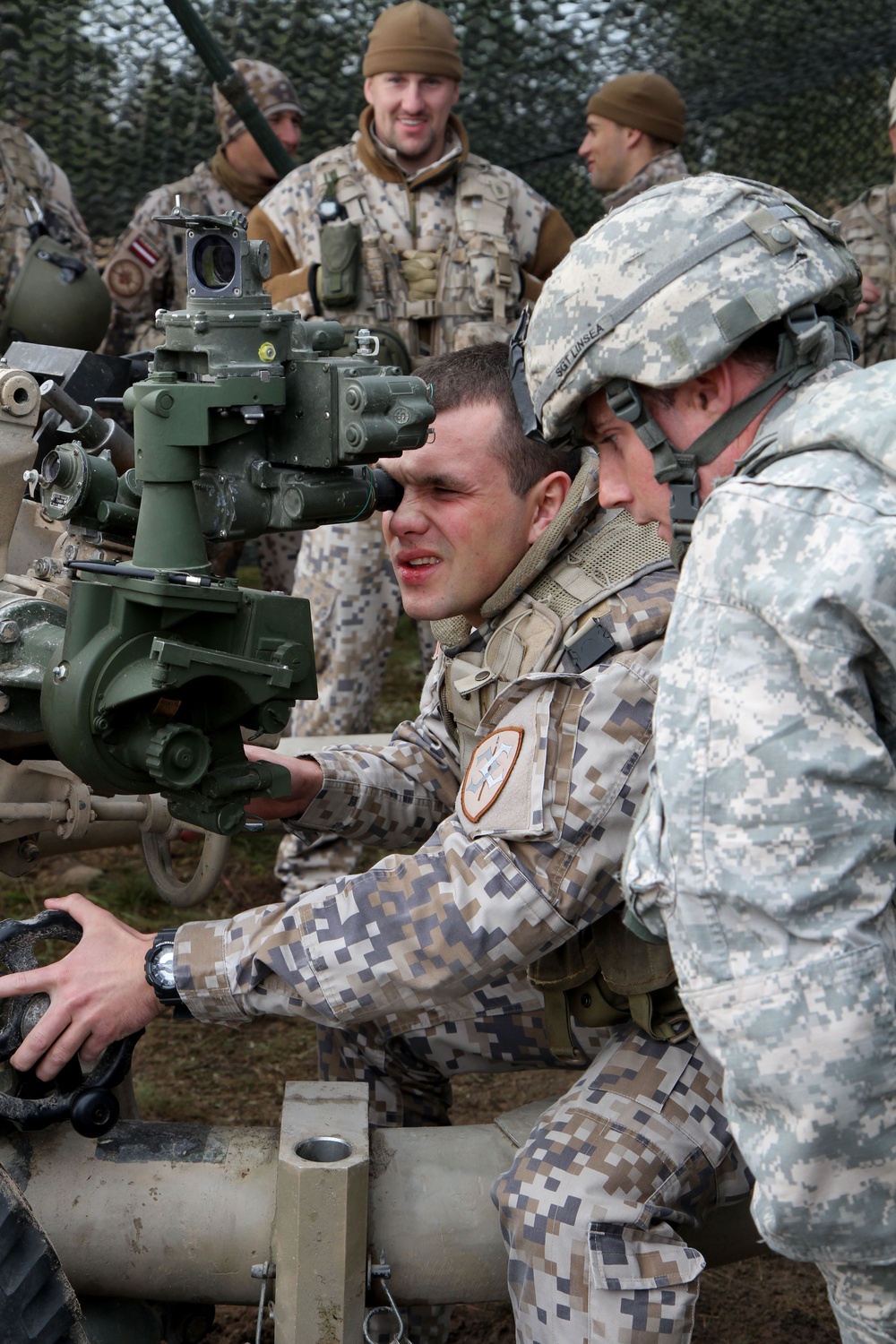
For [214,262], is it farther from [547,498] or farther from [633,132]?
[633,132]

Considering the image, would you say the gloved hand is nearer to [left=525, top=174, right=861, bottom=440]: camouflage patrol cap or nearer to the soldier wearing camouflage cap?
the soldier wearing camouflage cap

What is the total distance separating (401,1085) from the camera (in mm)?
3061

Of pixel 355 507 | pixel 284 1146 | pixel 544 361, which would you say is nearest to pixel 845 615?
pixel 544 361

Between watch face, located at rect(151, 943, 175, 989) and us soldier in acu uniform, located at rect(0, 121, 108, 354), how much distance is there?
10.8 ft

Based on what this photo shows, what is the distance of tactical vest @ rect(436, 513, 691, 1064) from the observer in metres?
2.49

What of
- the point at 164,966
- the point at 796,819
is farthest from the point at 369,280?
the point at 796,819

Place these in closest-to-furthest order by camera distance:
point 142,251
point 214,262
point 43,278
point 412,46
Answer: point 214,262 < point 43,278 < point 412,46 < point 142,251

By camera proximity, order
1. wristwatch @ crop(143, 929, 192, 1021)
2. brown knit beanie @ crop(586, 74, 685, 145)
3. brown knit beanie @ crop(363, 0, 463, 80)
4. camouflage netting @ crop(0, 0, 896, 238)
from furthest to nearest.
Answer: camouflage netting @ crop(0, 0, 896, 238) → brown knit beanie @ crop(586, 74, 685, 145) → brown knit beanie @ crop(363, 0, 463, 80) → wristwatch @ crop(143, 929, 192, 1021)

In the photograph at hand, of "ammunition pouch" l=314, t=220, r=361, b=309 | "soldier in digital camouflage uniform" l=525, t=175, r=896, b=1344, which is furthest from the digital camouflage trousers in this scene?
"ammunition pouch" l=314, t=220, r=361, b=309

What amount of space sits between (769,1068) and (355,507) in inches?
44.5

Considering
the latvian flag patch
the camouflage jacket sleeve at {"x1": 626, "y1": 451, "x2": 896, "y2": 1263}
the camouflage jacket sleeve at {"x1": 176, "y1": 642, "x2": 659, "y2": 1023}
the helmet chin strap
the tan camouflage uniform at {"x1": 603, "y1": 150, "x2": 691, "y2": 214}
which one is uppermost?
the tan camouflage uniform at {"x1": 603, "y1": 150, "x2": 691, "y2": 214}

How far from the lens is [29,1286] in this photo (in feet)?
7.34

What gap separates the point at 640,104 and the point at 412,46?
1583 mm

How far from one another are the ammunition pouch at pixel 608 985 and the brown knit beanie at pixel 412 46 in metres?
3.91
